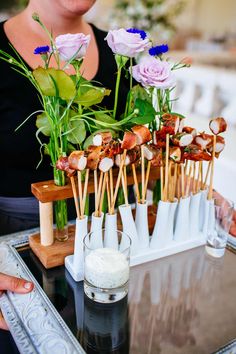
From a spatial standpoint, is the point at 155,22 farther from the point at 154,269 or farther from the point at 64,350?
the point at 64,350

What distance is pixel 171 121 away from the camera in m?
0.75

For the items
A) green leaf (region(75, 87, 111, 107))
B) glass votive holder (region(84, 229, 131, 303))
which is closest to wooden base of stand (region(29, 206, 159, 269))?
glass votive holder (region(84, 229, 131, 303))

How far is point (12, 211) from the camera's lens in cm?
96

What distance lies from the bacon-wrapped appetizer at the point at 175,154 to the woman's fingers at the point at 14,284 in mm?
366

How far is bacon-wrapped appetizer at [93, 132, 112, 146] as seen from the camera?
2.24 feet

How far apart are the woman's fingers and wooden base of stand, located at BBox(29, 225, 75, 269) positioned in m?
0.08

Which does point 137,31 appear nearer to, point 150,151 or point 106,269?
point 150,151

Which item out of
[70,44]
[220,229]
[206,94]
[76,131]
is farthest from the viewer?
[206,94]

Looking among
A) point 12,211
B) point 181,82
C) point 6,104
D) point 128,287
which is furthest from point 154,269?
point 181,82

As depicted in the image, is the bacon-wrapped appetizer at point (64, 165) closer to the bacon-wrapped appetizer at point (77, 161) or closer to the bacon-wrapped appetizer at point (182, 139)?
the bacon-wrapped appetizer at point (77, 161)

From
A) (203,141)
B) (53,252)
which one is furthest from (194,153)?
(53,252)

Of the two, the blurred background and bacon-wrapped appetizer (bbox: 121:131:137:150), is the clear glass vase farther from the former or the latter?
the blurred background

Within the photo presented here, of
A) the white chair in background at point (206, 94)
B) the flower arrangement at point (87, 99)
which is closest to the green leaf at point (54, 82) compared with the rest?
the flower arrangement at point (87, 99)

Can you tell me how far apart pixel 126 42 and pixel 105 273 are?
40 centimetres
